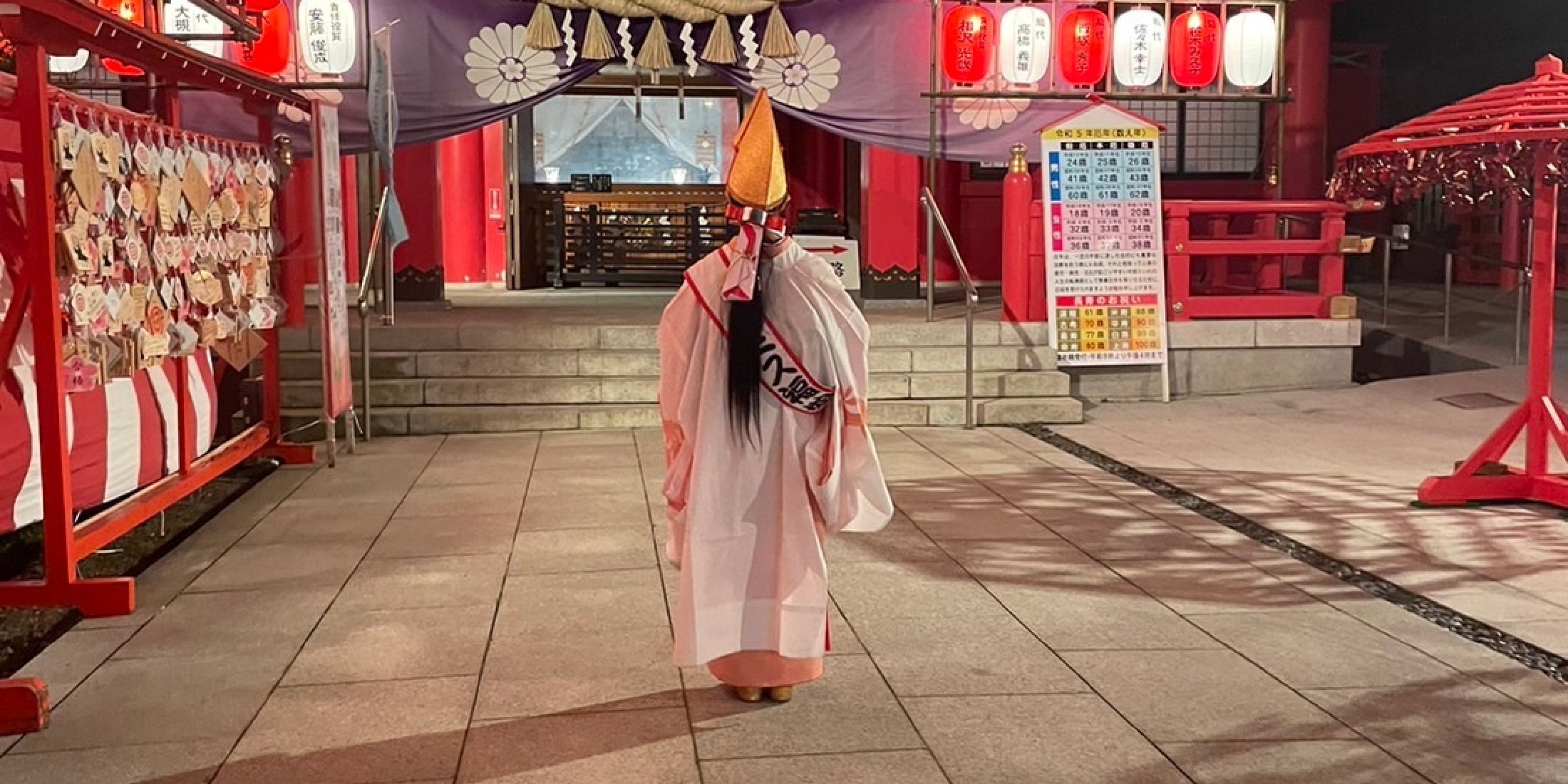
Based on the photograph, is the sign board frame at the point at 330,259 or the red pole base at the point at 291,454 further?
the red pole base at the point at 291,454

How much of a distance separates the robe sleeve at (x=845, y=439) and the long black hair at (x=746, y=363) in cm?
18

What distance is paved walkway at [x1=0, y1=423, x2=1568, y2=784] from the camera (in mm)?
3664

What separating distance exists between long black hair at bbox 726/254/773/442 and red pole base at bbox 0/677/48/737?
2.25m

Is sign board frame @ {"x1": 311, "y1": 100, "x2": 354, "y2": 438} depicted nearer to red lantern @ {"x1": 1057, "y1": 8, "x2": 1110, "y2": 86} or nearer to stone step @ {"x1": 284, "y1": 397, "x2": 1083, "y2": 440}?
stone step @ {"x1": 284, "y1": 397, "x2": 1083, "y2": 440}

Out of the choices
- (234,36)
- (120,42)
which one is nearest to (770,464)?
(120,42)

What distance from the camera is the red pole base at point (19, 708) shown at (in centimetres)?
391

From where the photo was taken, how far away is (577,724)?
3957mm

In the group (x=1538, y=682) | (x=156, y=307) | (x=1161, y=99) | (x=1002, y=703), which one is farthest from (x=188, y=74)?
(x=1161, y=99)

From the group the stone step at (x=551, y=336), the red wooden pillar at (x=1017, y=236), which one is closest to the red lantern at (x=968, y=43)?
the red wooden pillar at (x=1017, y=236)

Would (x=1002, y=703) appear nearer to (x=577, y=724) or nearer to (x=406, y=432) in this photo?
(x=577, y=724)

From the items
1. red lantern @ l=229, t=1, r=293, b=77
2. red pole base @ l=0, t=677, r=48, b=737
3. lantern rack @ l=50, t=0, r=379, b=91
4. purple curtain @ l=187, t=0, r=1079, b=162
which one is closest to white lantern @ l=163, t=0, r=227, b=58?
lantern rack @ l=50, t=0, r=379, b=91

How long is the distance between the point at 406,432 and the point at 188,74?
3.68 meters

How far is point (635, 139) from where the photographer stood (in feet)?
55.7

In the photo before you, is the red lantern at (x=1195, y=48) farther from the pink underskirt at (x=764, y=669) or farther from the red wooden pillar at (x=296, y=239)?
the pink underskirt at (x=764, y=669)
